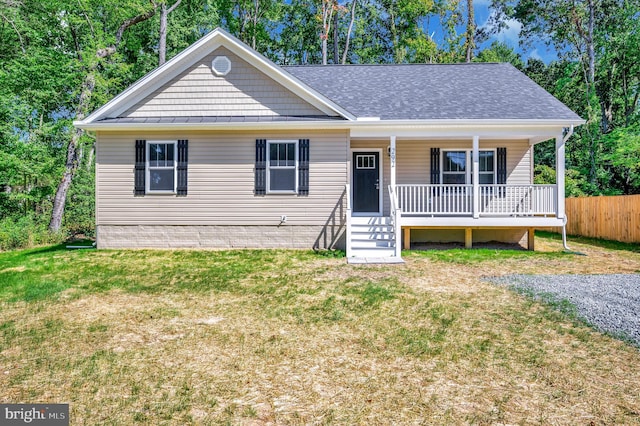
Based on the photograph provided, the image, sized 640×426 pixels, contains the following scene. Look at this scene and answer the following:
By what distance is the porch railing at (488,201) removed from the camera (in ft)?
32.1

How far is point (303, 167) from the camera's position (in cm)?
986

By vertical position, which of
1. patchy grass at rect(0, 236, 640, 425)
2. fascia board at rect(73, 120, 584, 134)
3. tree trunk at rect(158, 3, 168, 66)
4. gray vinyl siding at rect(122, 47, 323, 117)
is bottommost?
patchy grass at rect(0, 236, 640, 425)

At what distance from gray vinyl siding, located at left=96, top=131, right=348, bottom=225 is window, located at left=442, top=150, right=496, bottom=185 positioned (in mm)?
3525

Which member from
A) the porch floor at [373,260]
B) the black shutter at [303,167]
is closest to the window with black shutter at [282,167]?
the black shutter at [303,167]

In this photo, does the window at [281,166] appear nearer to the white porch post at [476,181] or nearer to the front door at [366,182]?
the front door at [366,182]

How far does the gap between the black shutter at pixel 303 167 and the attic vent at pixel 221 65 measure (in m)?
2.88

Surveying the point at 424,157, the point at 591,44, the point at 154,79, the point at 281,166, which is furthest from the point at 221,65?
the point at 591,44

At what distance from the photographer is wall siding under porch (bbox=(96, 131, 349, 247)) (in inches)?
389

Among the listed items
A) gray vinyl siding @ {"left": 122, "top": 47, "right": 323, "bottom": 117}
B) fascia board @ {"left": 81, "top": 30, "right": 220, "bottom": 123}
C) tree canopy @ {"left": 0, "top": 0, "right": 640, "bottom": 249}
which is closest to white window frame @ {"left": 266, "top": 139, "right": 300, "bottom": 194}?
gray vinyl siding @ {"left": 122, "top": 47, "right": 323, "bottom": 117}

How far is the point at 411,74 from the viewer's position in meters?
13.4

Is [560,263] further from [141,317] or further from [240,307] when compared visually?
[141,317]

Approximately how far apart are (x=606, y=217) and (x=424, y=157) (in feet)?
23.7

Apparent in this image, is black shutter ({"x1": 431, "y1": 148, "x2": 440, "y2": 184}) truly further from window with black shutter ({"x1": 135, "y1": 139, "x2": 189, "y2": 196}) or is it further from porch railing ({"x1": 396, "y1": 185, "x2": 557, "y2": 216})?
window with black shutter ({"x1": 135, "y1": 139, "x2": 189, "y2": 196})

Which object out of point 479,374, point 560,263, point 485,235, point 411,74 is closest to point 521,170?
point 485,235
